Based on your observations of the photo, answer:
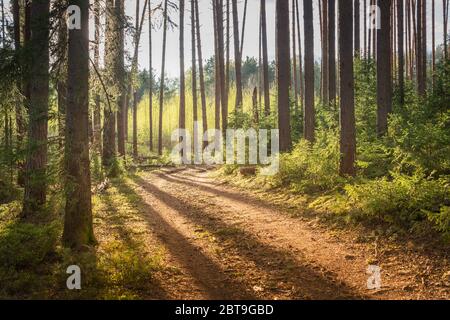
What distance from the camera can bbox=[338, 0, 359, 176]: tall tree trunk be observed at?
9125mm

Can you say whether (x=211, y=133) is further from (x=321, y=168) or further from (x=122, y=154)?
(x=321, y=168)

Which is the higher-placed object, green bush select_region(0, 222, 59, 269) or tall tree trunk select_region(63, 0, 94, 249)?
tall tree trunk select_region(63, 0, 94, 249)

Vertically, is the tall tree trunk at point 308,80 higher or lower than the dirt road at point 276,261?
higher

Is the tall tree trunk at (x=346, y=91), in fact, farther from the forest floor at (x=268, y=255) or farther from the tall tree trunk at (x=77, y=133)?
the tall tree trunk at (x=77, y=133)

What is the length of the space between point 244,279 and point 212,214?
4.03 meters

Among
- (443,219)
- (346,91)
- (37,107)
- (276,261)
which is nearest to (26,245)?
(37,107)

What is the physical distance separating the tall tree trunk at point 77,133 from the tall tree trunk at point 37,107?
1.51 feet

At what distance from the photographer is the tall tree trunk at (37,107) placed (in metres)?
5.89

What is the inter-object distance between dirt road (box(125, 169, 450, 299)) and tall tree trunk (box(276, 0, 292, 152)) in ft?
15.6
